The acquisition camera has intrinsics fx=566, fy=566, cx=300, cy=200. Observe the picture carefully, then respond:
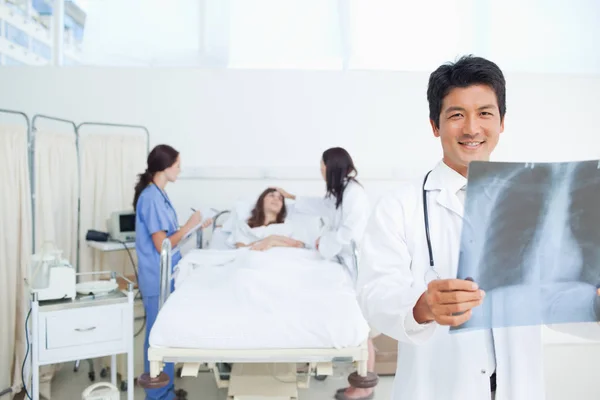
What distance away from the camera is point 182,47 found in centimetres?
471

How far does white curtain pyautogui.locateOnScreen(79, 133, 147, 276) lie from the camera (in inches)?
160

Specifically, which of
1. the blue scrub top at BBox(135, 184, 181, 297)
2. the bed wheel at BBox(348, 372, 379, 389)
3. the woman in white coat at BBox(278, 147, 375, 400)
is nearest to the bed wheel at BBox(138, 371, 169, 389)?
the bed wheel at BBox(348, 372, 379, 389)

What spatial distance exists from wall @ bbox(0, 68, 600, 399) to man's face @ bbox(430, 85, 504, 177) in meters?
3.30

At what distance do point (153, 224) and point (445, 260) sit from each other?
8.05 ft

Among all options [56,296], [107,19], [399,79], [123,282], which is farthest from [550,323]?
[107,19]

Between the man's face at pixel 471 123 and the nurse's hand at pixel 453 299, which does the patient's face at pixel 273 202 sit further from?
the nurse's hand at pixel 453 299

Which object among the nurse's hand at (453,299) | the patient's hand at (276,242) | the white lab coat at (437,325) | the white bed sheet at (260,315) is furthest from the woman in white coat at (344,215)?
the nurse's hand at (453,299)

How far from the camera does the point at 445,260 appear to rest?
4.33 ft

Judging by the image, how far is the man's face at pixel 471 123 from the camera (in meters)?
1.26

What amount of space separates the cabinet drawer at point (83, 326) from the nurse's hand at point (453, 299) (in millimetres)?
2304

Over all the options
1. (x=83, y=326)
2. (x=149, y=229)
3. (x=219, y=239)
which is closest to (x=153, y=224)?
(x=149, y=229)

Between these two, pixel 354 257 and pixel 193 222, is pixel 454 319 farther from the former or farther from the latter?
pixel 193 222

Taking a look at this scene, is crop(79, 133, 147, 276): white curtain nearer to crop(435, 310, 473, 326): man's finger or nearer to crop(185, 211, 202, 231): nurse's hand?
crop(185, 211, 202, 231): nurse's hand

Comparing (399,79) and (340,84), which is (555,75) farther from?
(340,84)
